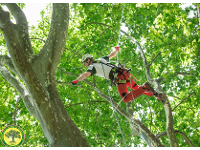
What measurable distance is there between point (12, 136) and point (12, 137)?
0.02 m

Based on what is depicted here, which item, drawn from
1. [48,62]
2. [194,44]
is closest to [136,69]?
[194,44]

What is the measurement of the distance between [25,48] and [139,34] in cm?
624

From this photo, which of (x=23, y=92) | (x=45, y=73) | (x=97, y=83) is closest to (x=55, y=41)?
(x=45, y=73)

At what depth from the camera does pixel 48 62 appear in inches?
113

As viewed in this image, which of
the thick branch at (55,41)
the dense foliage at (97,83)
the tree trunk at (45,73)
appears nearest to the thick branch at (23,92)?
the tree trunk at (45,73)

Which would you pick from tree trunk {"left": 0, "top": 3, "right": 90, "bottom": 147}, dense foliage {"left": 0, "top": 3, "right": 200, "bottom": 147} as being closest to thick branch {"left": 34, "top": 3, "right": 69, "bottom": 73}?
tree trunk {"left": 0, "top": 3, "right": 90, "bottom": 147}

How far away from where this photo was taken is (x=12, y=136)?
3109mm

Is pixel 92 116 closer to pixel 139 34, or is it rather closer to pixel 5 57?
pixel 139 34

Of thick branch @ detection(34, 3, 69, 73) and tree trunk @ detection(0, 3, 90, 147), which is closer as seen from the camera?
tree trunk @ detection(0, 3, 90, 147)

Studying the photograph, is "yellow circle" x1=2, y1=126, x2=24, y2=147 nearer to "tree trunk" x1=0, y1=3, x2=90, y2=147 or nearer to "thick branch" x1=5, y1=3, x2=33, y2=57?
"tree trunk" x1=0, y1=3, x2=90, y2=147

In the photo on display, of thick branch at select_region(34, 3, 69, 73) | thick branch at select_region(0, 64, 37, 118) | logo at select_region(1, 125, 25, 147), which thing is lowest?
logo at select_region(1, 125, 25, 147)

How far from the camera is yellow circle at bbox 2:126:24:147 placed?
3053 mm

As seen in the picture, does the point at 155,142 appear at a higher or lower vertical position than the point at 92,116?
lower

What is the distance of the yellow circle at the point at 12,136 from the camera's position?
10.0 feet
